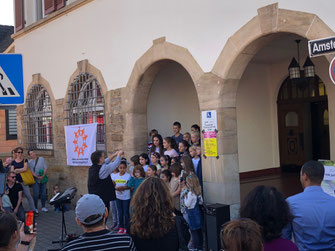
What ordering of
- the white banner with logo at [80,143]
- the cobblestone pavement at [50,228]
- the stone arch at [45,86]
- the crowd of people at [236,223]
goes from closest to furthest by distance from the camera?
1. the crowd of people at [236,223]
2. the cobblestone pavement at [50,228]
3. the white banner with logo at [80,143]
4. the stone arch at [45,86]

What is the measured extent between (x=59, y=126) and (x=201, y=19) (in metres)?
5.67

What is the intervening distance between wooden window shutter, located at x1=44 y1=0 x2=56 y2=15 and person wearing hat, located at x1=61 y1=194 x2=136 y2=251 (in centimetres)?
1001

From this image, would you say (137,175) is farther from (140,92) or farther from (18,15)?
(18,15)

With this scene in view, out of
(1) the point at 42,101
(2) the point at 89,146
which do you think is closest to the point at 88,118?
(2) the point at 89,146

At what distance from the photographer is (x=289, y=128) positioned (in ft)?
39.9

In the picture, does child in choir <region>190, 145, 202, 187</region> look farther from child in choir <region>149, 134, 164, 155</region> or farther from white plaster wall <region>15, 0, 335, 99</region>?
white plaster wall <region>15, 0, 335, 99</region>

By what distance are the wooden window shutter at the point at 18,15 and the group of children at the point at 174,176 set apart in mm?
6839

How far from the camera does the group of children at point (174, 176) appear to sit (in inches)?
241

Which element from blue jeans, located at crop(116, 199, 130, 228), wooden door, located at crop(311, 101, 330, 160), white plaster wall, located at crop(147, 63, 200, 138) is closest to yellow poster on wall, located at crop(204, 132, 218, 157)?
blue jeans, located at crop(116, 199, 130, 228)

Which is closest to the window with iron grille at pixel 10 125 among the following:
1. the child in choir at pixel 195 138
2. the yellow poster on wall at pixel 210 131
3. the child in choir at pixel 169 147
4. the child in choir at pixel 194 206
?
the child in choir at pixel 169 147

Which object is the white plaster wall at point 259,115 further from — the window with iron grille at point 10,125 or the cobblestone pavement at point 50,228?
the window with iron grille at point 10,125

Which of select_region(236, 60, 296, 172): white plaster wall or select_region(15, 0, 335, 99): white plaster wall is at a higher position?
select_region(15, 0, 335, 99): white plaster wall

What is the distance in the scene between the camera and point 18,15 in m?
13.5

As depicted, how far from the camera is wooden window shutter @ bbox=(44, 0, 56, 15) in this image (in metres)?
11.7
